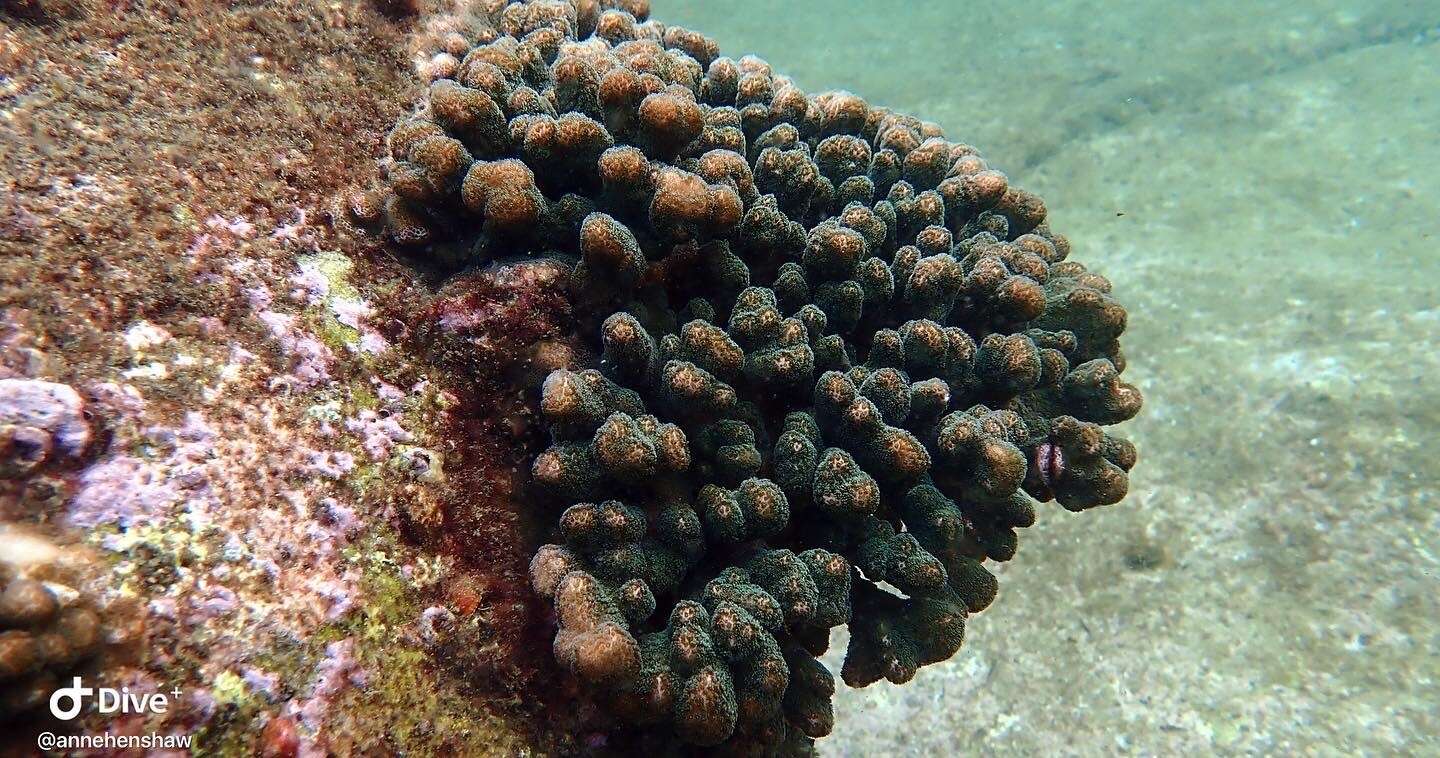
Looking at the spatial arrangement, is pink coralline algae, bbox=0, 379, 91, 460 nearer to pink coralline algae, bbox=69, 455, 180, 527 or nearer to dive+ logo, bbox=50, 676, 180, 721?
pink coralline algae, bbox=69, 455, 180, 527

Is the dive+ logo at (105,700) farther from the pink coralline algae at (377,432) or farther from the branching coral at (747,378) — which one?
the branching coral at (747,378)

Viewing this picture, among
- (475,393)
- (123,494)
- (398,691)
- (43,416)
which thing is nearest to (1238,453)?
(475,393)

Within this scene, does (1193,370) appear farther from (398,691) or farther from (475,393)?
(398,691)

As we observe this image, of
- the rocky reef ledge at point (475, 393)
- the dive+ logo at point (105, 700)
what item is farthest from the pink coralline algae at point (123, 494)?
the dive+ logo at point (105, 700)

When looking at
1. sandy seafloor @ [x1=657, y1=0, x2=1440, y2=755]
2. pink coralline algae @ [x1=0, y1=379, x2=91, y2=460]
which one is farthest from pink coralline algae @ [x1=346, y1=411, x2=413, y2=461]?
sandy seafloor @ [x1=657, y1=0, x2=1440, y2=755]

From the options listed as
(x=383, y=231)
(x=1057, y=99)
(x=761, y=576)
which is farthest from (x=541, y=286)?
(x=1057, y=99)
